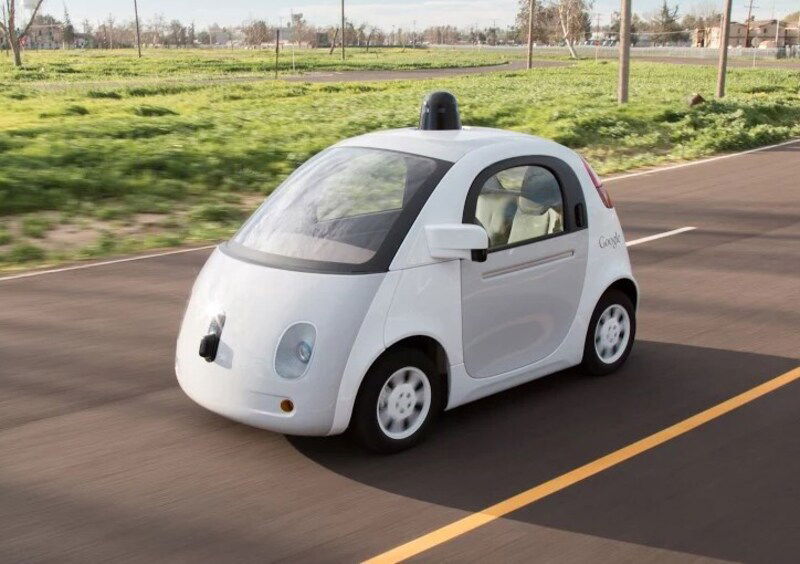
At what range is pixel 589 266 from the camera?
6297 millimetres

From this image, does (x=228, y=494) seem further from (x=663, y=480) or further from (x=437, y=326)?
(x=663, y=480)

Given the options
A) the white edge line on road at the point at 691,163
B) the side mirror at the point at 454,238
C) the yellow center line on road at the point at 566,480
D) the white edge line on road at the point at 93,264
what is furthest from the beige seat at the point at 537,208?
the white edge line on road at the point at 691,163

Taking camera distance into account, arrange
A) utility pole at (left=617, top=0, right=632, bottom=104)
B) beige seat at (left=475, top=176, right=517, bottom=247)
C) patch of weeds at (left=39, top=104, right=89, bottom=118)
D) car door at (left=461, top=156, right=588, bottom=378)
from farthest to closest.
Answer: utility pole at (left=617, top=0, right=632, bottom=104)
patch of weeds at (left=39, top=104, right=89, bottom=118)
beige seat at (left=475, top=176, right=517, bottom=247)
car door at (left=461, top=156, right=588, bottom=378)

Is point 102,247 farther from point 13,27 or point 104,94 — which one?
point 13,27

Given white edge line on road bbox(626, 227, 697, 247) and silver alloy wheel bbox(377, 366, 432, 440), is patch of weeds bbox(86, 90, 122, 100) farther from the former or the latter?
silver alloy wheel bbox(377, 366, 432, 440)

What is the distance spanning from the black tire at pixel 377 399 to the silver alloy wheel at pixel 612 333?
1553mm

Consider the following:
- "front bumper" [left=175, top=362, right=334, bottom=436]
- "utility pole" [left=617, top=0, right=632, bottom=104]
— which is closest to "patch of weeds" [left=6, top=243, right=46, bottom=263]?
"front bumper" [left=175, top=362, right=334, bottom=436]

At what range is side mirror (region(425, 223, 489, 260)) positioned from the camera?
527 cm

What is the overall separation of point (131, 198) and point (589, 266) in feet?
28.3

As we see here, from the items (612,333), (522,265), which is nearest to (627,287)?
(612,333)

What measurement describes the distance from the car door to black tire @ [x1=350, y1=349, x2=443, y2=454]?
0.33 m

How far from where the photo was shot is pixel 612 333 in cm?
664

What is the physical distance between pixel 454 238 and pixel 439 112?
132 cm

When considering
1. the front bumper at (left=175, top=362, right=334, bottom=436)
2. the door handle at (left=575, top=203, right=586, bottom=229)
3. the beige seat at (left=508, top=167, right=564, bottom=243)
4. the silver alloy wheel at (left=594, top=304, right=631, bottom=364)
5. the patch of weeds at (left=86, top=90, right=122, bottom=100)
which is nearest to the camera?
the front bumper at (left=175, top=362, right=334, bottom=436)
